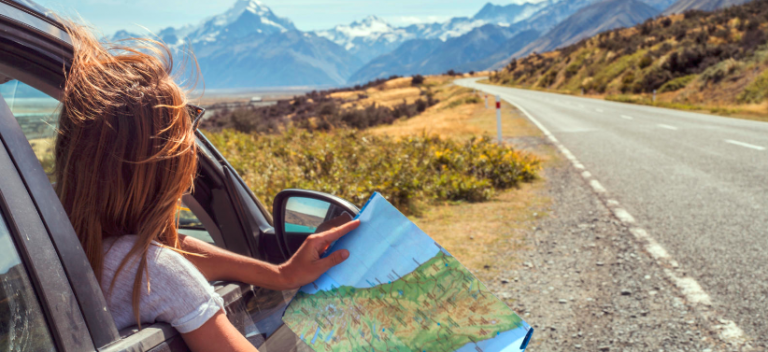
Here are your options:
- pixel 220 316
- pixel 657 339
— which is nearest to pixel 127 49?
pixel 220 316

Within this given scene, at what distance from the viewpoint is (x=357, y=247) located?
126 cm

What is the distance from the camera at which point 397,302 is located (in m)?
1.23

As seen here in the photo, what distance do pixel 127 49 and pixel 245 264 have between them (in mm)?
681

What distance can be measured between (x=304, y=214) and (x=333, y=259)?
661 mm

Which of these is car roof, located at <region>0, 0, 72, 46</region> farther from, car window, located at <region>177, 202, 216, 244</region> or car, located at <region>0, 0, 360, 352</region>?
car window, located at <region>177, 202, 216, 244</region>

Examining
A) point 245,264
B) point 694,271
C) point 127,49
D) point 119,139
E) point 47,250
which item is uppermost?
point 127,49

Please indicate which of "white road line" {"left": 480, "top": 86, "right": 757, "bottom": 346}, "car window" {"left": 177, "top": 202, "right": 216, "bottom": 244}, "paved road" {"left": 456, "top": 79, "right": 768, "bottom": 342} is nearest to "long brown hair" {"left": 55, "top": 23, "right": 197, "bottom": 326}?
"car window" {"left": 177, "top": 202, "right": 216, "bottom": 244}

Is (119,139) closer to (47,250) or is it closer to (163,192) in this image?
(163,192)

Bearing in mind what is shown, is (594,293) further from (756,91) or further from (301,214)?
(756,91)

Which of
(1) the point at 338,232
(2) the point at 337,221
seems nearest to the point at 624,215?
(2) the point at 337,221

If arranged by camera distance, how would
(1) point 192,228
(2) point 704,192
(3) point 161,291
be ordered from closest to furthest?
(3) point 161,291 → (1) point 192,228 → (2) point 704,192

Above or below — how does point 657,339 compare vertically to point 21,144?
below

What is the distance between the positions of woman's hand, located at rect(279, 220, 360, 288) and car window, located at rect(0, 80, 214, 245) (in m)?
0.33

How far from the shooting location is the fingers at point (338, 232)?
48.6 inches
